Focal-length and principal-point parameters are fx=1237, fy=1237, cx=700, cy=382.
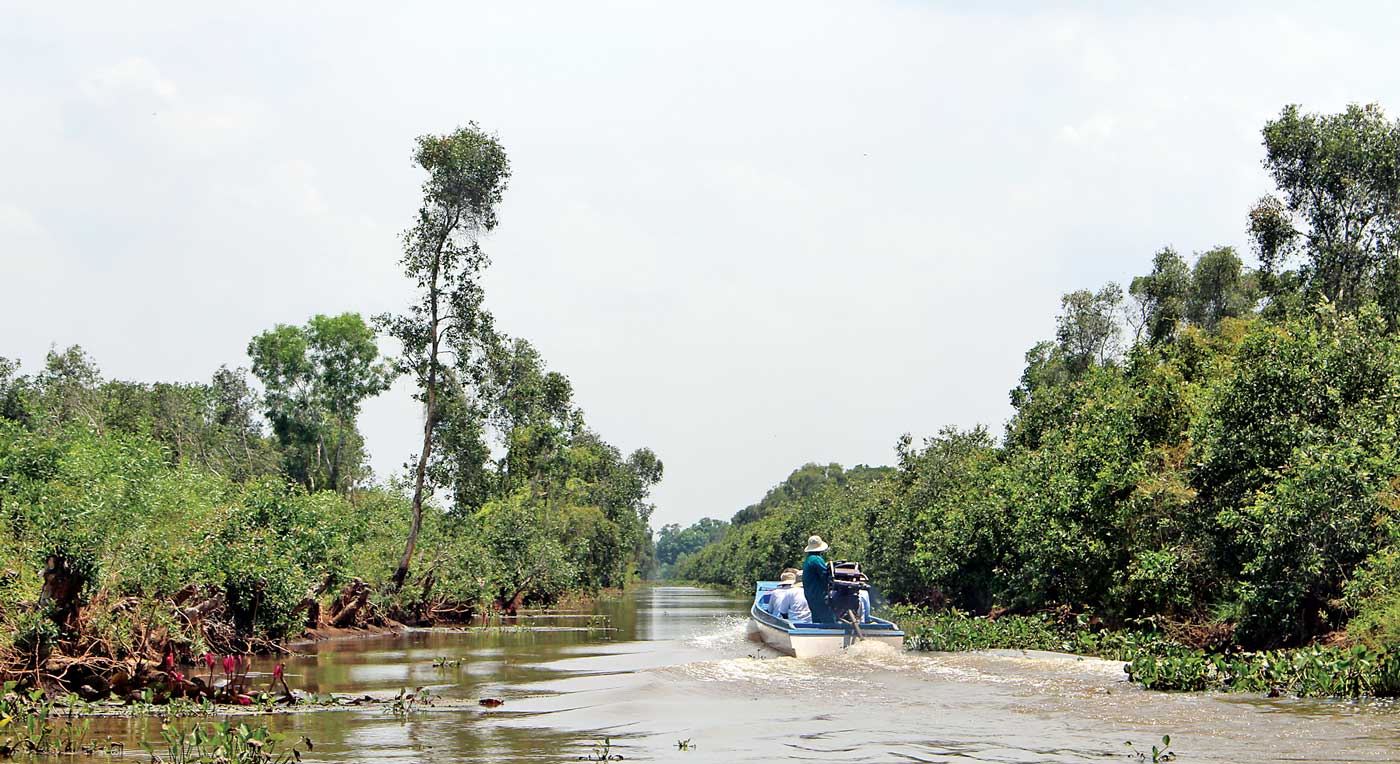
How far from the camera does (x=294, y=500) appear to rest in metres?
24.6

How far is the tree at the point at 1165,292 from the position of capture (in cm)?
4697

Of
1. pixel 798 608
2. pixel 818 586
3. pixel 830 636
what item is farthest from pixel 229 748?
pixel 798 608

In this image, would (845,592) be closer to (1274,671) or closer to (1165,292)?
(1274,671)

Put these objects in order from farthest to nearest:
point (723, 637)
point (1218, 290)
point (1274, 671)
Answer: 1. point (1218, 290)
2. point (723, 637)
3. point (1274, 671)

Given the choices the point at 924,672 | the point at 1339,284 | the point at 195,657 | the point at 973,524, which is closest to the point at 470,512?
the point at 973,524

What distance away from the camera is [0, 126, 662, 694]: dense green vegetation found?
1605cm

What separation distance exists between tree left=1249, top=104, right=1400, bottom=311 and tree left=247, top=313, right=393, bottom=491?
150ft

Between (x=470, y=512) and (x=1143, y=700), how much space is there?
27.6 metres

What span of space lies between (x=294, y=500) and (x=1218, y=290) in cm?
3541

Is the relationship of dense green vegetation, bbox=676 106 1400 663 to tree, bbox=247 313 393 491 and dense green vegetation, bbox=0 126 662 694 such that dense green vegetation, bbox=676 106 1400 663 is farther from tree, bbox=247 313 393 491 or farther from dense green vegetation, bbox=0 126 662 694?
tree, bbox=247 313 393 491

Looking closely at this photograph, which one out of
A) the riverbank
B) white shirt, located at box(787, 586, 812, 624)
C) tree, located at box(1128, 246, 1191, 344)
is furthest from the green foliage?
tree, located at box(1128, 246, 1191, 344)

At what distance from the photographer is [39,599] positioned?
14750 millimetres

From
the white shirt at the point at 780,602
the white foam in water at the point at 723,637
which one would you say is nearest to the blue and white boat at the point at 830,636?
the white shirt at the point at 780,602

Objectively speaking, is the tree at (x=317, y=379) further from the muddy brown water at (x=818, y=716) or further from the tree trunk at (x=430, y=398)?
the muddy brown water at (x=818, y=716)
